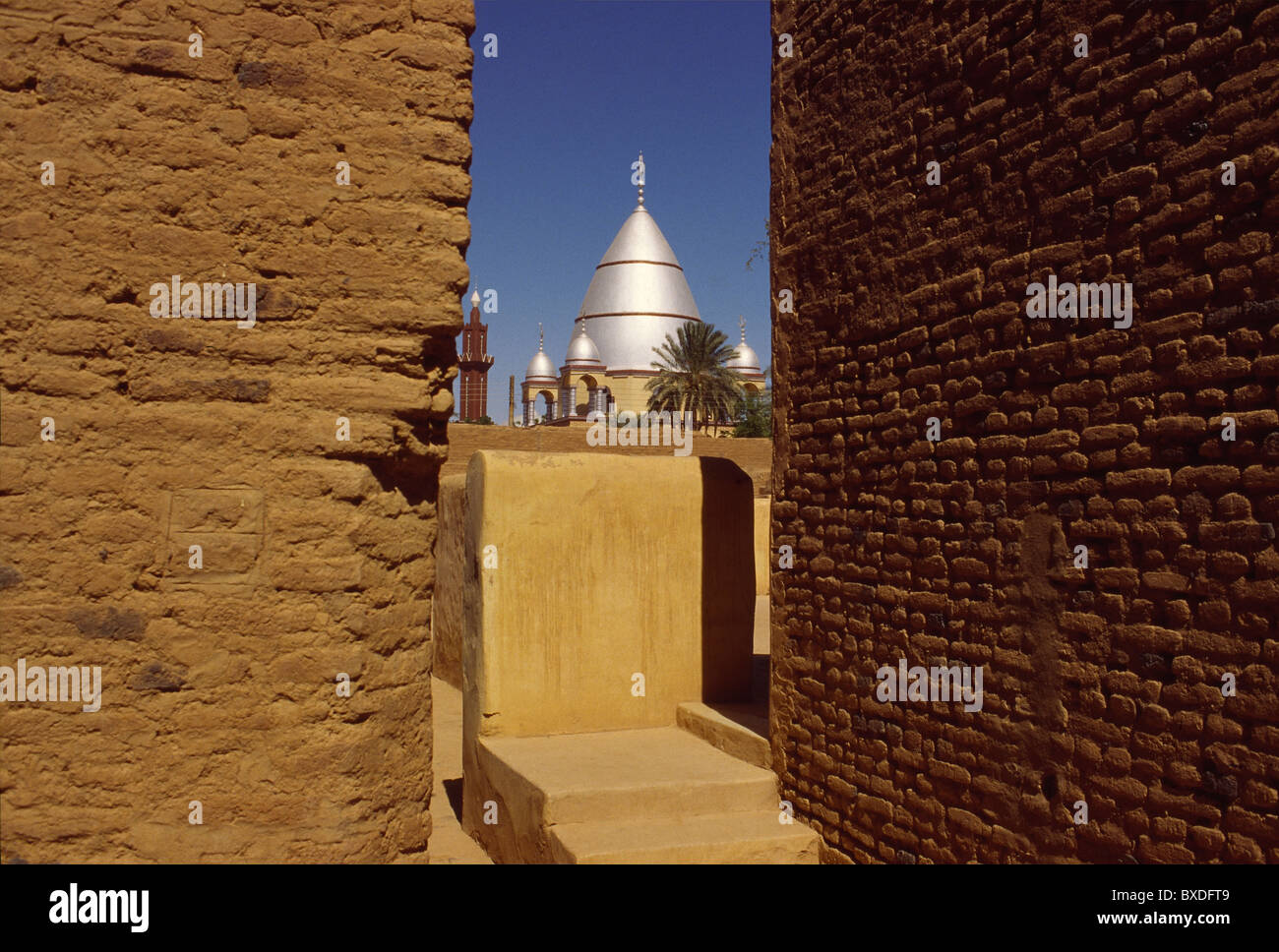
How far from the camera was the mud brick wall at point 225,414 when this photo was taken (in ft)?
8.64

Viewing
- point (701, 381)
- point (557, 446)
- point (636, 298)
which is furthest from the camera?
point (636, 298)

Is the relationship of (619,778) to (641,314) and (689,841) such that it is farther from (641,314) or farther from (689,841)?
(641,314)

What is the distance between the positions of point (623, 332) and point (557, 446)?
29012 millimetres

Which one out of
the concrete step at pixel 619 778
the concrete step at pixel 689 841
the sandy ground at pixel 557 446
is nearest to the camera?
the concrete step at pixel 689 841

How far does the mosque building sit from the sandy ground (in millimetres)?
24320

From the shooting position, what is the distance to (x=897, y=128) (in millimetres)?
5270

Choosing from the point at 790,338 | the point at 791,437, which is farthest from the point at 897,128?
the point at 791,437

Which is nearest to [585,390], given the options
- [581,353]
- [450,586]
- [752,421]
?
[581,353]

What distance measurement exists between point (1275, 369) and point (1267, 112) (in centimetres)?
84

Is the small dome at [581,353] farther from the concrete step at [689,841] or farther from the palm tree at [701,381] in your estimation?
the concrete step at [689,841]

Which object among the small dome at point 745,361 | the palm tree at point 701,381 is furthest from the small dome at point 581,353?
the palm tree at point 701,381

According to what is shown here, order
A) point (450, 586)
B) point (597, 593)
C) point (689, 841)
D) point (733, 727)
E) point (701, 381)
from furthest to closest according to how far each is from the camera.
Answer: point (701, 381)
point (450, 586)
point (597, 593)
point (733, 727)
point (689, 841)

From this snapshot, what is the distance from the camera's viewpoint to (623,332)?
47344mm

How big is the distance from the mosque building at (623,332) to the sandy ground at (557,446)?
24.3 meters
